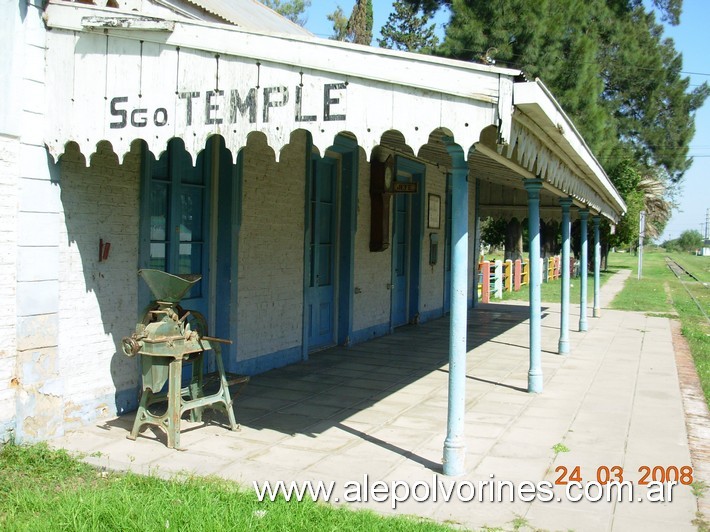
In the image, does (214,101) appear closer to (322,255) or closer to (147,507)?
(147,507)

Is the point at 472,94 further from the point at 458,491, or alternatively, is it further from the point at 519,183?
the point at 519,183

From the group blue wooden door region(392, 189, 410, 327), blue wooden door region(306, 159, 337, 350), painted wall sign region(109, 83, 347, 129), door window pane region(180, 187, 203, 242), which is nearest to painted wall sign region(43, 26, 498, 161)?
painted wall sign region(109, 83, 347, 129)

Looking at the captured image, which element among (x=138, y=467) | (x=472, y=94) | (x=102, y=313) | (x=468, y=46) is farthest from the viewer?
(x=468, y=46)

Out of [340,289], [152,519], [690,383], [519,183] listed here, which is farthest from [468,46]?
[152,519]

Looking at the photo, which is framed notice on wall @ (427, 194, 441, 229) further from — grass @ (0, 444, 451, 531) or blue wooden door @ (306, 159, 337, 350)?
grass @ (0, 444, 451, 531)

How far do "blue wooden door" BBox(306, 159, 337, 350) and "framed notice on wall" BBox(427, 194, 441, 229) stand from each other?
3.70 metres

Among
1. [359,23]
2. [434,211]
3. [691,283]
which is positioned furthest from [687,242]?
[434,211]

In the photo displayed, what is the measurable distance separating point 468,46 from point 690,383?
1505 centimetres

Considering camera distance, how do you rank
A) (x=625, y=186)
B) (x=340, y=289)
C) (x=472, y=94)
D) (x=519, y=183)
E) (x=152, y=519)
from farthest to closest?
1. (x=625, y=186)
2. (x=519, y=183)
3. (x=340, y=289)
4. (x=472, y=94)
5. (x=152, y=519)

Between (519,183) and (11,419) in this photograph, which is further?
(519,183)

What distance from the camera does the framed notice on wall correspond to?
12.7 meters

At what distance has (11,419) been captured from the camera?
472 centimetres

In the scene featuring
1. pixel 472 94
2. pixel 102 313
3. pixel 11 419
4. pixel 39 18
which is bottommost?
pixel 11 419

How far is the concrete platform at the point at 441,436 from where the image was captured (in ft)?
13.5
